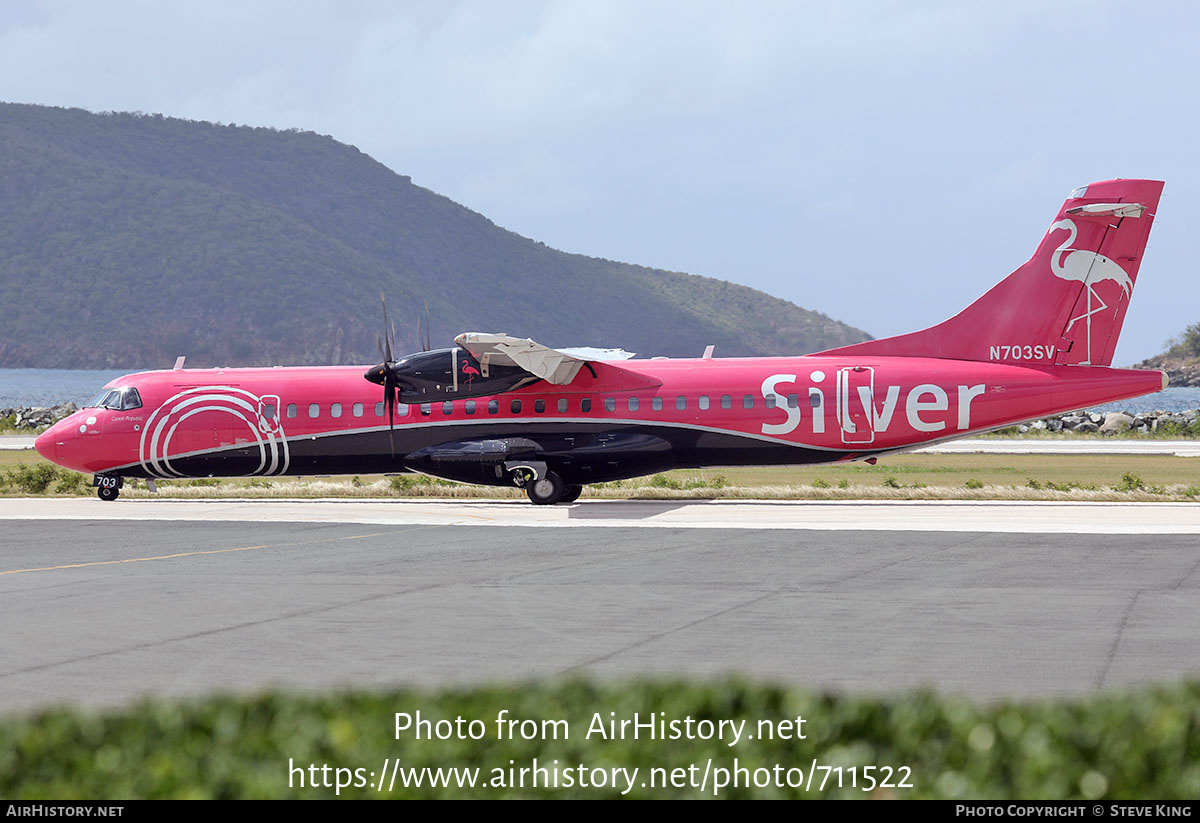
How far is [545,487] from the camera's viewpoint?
30078 mm

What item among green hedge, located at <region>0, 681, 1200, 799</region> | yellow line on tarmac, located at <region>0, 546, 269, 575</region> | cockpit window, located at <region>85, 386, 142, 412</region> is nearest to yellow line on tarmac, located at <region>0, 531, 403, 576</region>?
yellow line on tarmac, located at <region>0, 546, 269, 575</region>

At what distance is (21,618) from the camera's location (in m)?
13.6

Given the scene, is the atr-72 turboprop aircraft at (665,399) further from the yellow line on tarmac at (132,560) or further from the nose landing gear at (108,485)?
the yellow line on tarmac at (132,560)

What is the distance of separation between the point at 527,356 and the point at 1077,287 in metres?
12.1

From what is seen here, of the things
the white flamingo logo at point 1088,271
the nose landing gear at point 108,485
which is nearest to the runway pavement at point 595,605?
the white flamingo logo at point 1088,271

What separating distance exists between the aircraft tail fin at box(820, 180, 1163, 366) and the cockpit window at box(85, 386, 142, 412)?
65.4 feet

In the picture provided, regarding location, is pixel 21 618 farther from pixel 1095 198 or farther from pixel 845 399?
pixel 1095 198

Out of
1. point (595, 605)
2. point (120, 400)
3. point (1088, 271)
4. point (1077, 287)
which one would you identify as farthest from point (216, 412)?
point (1088, 271)

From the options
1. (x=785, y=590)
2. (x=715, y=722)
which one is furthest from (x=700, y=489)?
(x=715, y=722)

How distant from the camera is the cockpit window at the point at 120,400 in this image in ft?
105

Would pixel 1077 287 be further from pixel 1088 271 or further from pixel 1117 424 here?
pixel 1117 424

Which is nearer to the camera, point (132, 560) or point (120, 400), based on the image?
point (132, 560)

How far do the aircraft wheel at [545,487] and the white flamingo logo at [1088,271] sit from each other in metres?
11.8

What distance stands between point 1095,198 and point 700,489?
1215 cm
